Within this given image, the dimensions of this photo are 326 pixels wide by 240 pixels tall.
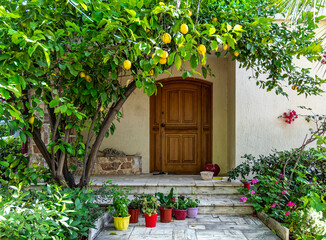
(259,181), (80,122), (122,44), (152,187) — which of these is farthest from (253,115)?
(122,44)

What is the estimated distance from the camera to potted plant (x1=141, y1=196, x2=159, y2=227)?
12.9 feet

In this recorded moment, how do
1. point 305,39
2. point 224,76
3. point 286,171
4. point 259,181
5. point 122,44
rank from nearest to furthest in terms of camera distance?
point 122,44 < point 305,39 < point 259,181 < point 286,171 < point 224,76

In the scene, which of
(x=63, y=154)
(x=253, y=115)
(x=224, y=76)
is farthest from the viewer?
(x=224, y=76)

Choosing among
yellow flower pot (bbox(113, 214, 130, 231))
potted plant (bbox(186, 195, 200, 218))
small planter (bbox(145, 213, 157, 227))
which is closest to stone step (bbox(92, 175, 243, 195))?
potted plant (bbox(186, 195, 200, 218))

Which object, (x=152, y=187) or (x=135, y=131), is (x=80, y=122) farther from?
(x=135, y=131)

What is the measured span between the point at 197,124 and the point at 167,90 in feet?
3.44

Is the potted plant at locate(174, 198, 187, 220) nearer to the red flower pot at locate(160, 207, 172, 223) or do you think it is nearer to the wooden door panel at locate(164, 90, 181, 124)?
the red flower pot at locate(160, 207, 172, 223)

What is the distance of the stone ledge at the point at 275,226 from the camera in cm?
352

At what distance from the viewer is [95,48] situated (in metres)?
2.58

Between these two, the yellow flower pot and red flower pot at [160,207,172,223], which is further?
red flower pot at [160,207,172,223]

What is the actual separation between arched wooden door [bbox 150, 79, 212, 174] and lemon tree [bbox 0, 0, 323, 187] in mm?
2985

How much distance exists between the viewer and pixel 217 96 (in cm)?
689

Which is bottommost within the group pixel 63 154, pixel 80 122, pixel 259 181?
pixel 259 181

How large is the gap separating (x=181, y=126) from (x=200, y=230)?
3.46 meters
